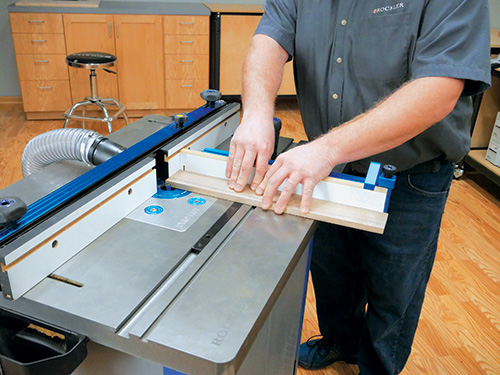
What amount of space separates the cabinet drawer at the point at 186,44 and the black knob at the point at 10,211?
10.6 feet

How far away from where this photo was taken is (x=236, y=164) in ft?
3.47

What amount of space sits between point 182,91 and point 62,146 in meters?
2.89

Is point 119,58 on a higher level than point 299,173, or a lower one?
lower

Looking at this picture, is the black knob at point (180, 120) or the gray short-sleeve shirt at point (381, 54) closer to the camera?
the gray short-sleeve shirt at point (381, 54)

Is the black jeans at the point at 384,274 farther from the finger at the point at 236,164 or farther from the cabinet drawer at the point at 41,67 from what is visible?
the cabinet drawer at the point at 41,67

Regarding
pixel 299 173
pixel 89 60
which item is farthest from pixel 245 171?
pixel 89 60

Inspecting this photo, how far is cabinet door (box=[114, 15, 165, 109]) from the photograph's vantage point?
3.70m

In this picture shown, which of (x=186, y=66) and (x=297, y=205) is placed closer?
(x=297, y=205)

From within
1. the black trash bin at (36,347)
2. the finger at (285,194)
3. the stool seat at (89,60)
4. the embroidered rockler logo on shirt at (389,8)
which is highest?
the embroidered rockler logo on shirt at (389,8)

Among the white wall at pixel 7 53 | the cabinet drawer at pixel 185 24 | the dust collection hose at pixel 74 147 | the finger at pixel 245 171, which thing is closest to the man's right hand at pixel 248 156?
the finger at pixel 245 171

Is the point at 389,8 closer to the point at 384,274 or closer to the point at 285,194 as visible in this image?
the point at 285,194

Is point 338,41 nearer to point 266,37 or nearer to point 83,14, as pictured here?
point 266,37

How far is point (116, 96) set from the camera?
3.87m

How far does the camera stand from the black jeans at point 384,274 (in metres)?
1.26
